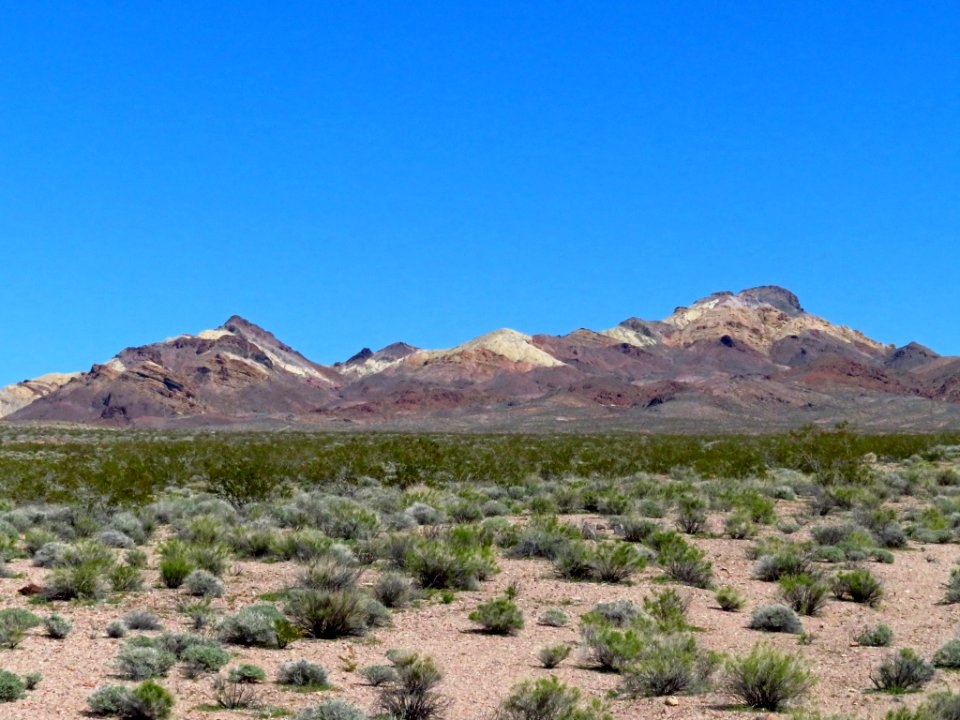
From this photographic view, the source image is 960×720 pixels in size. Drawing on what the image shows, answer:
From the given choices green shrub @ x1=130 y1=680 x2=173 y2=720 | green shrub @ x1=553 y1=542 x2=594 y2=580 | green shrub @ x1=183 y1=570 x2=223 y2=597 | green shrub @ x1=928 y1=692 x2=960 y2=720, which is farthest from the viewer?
green shrub @ x1=553 y1=542 x2=594 y2=580

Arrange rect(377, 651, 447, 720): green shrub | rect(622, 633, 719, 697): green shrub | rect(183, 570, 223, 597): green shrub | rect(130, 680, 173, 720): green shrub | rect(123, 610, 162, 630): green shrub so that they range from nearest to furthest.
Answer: rect(130, 680, 173, 720): green shrub → rect(377, 651, 447, 720): green shrub → rect(622, 633, 719, 697): green shrub → rect(123, 610, 162, 630): green shrub → rect(183, 570, 223, 597): green shrub

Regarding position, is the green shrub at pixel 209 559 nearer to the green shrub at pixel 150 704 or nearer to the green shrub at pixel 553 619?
the green shrub at pixel 553 619

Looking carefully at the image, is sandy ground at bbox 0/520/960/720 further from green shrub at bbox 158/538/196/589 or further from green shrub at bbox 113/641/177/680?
green shrub at bbox 158/538/196/589

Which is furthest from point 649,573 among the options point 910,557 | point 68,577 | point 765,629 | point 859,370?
point 859,370

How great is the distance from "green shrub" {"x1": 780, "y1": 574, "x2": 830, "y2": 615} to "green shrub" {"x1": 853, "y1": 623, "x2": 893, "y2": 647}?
1587mm

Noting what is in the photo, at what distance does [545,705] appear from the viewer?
9.05 meters

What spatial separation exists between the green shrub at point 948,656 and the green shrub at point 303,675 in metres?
6.37

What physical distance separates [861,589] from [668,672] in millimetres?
6179

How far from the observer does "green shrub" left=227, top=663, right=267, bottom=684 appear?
34.5 ft

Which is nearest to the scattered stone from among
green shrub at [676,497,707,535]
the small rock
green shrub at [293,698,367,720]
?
the small rock

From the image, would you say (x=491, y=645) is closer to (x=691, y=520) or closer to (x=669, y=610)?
(x=669, y=610)

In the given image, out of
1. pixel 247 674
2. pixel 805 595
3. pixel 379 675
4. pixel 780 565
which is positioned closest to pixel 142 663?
pixel 247 674

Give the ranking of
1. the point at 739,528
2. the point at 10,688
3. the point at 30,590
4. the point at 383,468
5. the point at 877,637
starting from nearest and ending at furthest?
the point at 10,688, the point at 877,637, the point at 30,590, the point at 739,528, the point at 383,468

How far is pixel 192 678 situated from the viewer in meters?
10.6
